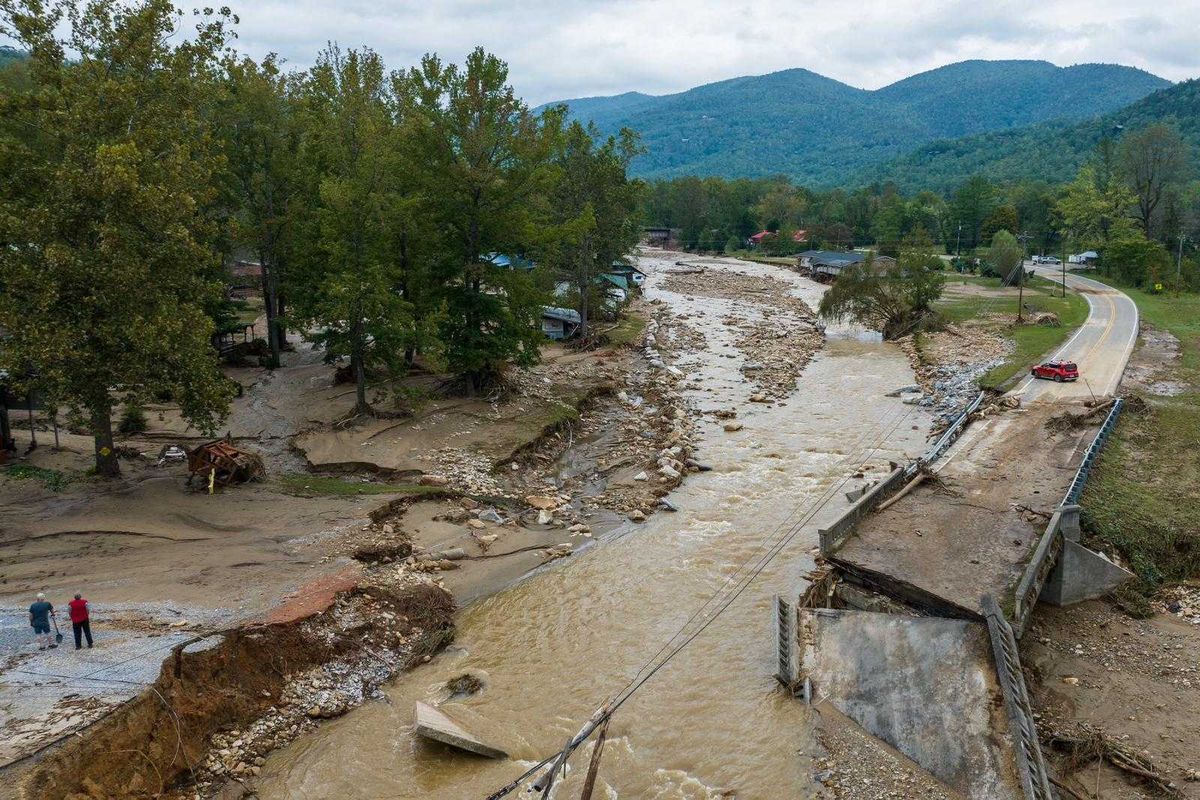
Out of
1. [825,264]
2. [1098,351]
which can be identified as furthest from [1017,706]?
[825,264]

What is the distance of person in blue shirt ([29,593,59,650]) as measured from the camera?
1377 cm

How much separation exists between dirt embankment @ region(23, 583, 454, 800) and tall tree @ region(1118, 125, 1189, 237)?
96317 mm

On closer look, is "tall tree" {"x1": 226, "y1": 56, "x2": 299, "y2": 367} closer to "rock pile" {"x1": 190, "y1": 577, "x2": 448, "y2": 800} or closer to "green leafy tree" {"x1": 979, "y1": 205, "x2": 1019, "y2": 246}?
"rock pile" {"x1": 190, "y1": 577, "x2": 448, "y2": 800}

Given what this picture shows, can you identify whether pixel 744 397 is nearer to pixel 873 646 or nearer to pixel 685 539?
pixel 685 539

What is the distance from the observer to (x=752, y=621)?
1808cm

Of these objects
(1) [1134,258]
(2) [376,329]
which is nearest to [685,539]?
(2) [376,329]

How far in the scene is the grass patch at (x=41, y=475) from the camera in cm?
2208

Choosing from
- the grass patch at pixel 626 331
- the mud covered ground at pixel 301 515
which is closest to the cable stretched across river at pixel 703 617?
the mud covered ground at pixel 301 515

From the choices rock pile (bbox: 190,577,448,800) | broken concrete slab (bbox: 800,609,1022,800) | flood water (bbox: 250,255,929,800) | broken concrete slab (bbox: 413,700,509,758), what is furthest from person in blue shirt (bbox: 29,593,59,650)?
broken concrete slab (bbox: 800,609,1022,800)

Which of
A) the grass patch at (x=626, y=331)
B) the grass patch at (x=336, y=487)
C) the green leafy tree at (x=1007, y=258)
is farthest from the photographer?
the green leafy tree at (x=1007, y=258)

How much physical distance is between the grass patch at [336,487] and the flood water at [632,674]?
6.10m

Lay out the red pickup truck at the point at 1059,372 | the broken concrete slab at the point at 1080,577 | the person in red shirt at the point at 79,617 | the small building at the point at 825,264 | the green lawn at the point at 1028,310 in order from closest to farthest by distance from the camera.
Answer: the person in red shirt at the point at 79,617 < the broken concrete slab at the point at 1080,577 < the red pickup truck at the point at 1059,372 < the green lawn at the point at 1028,310 < the small building at the point at 825,264

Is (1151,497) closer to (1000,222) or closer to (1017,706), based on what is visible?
(1017,706)

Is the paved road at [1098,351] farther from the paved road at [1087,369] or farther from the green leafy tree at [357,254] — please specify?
the green leafy tree at [357,254]
